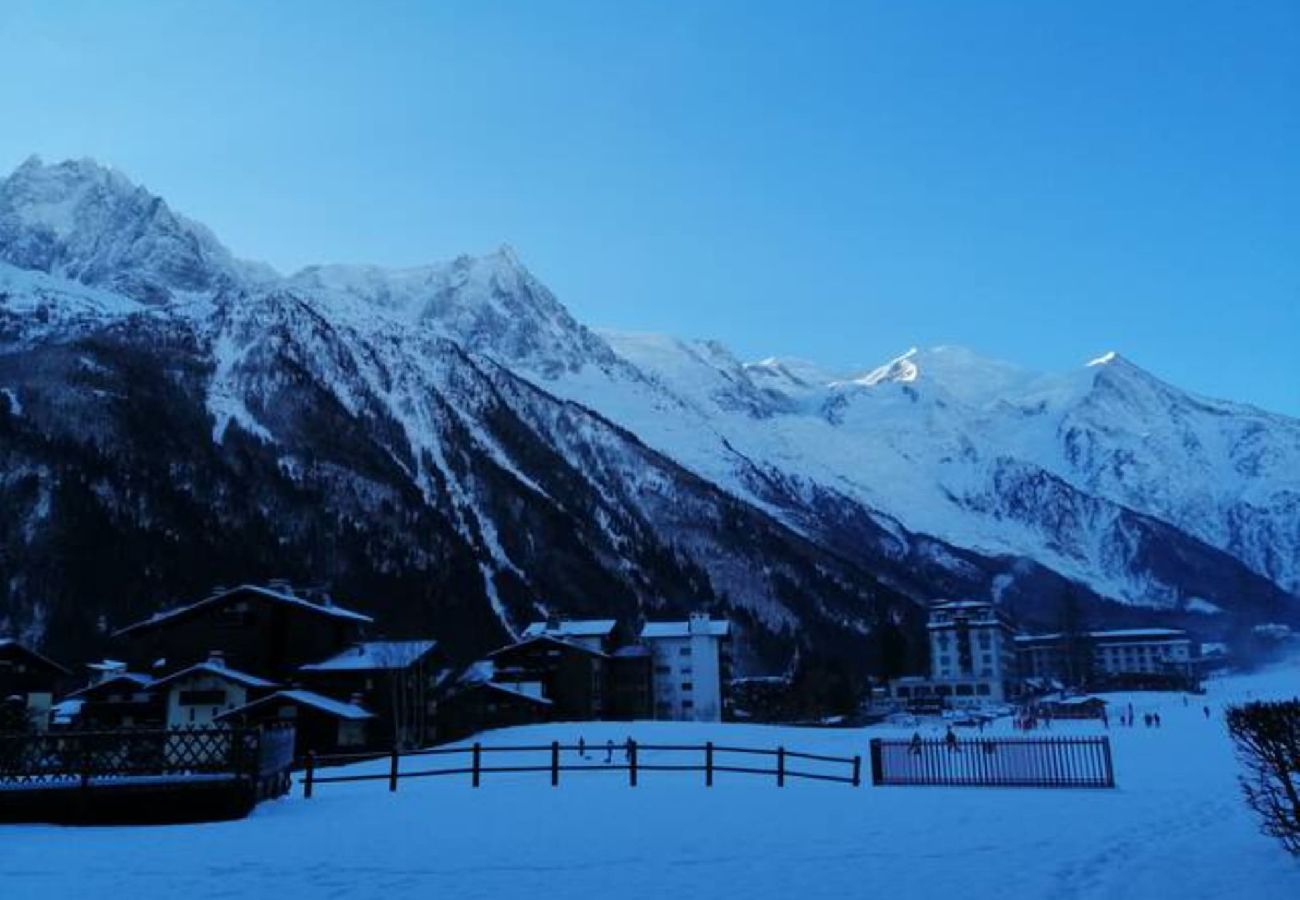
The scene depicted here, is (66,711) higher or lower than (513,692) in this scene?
lower

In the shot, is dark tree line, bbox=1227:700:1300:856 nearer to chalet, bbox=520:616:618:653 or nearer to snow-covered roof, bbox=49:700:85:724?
snow-covered roof, bbox=49:700:85:724

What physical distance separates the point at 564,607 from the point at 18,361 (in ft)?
327

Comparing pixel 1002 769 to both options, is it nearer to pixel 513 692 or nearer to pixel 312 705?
pixel 312 705

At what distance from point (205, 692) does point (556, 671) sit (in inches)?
1342

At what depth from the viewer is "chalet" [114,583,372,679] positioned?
251ft

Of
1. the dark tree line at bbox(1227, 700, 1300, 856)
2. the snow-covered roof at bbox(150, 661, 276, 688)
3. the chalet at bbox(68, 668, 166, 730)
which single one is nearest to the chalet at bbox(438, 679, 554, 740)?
the snow-covered roof at bbox(150, 661, 276, 688)

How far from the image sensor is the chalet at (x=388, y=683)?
71.8 meters

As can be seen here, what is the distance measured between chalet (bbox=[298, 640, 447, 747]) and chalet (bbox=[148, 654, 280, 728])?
4095mm

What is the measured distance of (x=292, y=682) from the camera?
7531cm

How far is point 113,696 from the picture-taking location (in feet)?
251

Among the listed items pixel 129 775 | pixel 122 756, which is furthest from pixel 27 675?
pixel 129 775

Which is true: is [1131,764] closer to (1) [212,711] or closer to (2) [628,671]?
(1) [212,711]

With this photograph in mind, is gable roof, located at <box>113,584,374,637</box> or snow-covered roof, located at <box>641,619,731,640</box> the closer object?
gable roof, located at <box>113,584,374,637</box>

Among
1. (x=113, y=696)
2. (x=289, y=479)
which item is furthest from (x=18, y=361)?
(x=113, y=696)
